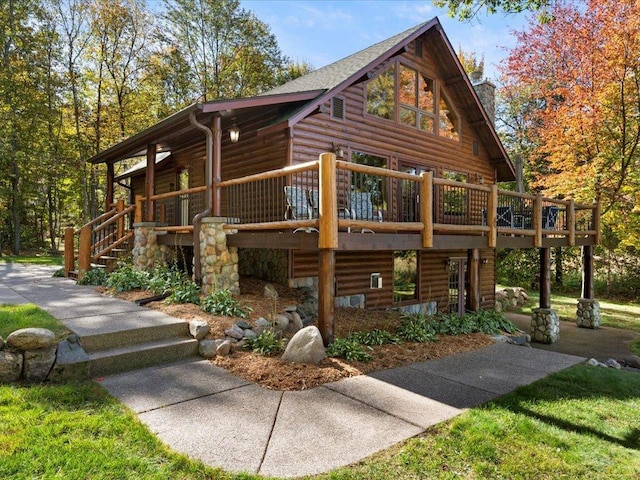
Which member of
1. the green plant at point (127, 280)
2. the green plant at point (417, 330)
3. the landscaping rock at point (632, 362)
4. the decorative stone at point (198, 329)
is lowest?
the landscaping rock at point (632, 362)

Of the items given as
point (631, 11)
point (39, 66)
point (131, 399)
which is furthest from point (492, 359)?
point (39, 66)

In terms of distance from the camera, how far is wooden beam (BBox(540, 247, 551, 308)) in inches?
390

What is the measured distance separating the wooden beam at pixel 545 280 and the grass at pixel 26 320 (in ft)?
32.8

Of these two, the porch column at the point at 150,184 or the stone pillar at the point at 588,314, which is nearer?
the porch column at the point at 150,184

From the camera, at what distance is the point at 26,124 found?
1811 centimetres

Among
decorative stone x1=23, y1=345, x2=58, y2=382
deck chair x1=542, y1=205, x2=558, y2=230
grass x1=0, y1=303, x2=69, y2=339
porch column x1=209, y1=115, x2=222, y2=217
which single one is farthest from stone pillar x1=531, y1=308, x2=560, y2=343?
decorative stone x1=23, y1=345, x2=58, y2=382

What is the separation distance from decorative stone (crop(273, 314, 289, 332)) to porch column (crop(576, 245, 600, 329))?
9.26m

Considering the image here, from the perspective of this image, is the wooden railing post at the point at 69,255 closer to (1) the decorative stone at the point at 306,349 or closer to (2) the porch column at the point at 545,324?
(1) the decorative stone at the point at 306,349

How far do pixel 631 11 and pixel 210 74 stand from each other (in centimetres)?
1861

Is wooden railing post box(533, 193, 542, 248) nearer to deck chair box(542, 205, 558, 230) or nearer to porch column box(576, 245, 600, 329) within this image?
deck chair box(542, 205, 558, 230)

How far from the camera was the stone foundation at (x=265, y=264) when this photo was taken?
8.64m

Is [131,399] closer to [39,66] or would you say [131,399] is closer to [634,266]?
[634,266]

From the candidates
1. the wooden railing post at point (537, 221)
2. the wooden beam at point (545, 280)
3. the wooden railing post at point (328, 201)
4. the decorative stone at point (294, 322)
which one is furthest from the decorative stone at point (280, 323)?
the wooden beam at point (545, 280)

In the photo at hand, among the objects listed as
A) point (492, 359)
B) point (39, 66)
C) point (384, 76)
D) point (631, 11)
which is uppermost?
point (39, 66)
